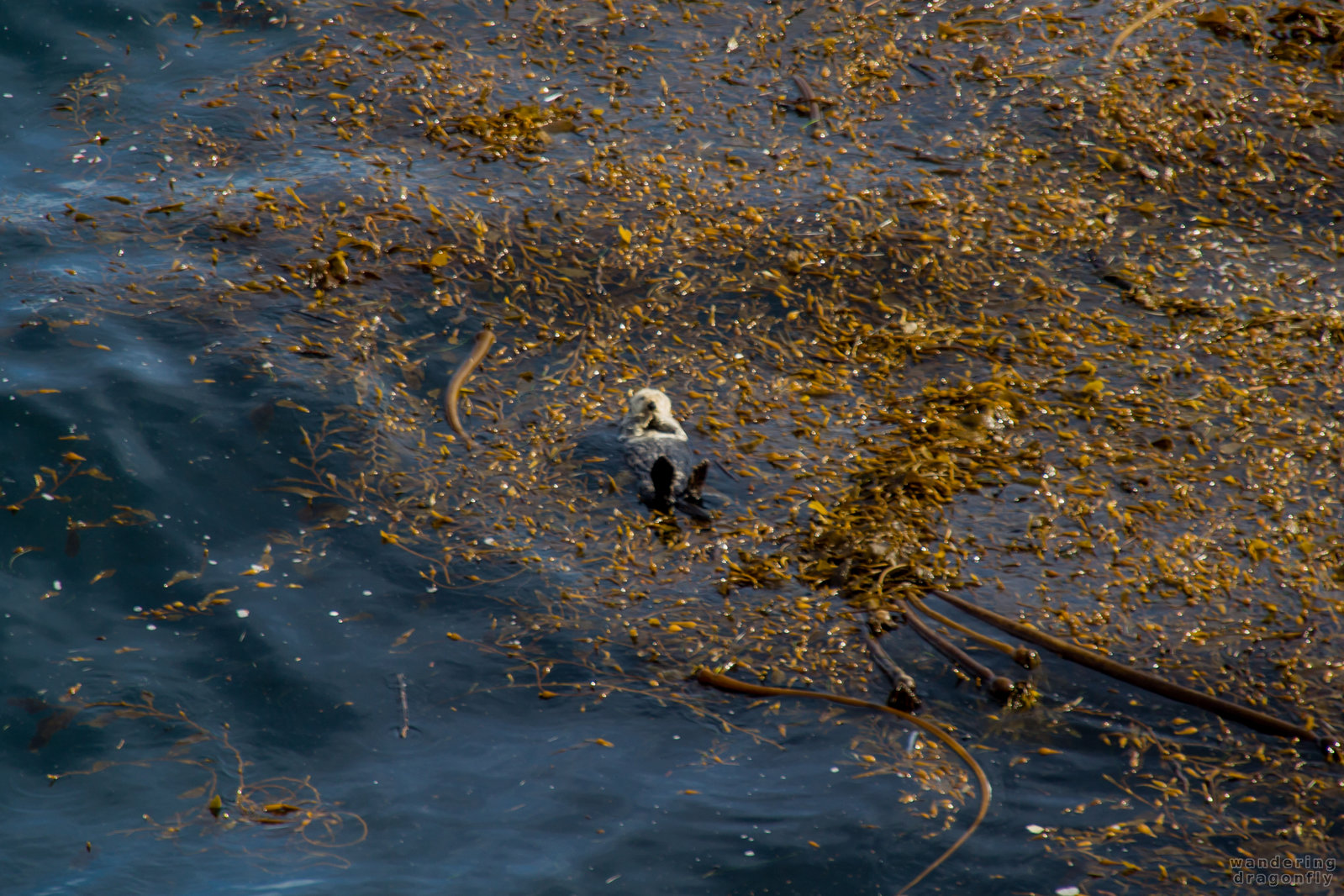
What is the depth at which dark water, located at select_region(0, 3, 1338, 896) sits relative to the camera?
3.14 meters

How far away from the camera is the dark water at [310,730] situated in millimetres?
3139

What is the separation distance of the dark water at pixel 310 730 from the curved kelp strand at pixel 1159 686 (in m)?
0.11

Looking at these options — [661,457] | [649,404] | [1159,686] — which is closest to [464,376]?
[649,404]

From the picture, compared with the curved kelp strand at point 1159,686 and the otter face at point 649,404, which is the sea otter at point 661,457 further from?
the curved kelp strand at point 1159,686

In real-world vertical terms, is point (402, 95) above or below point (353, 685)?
above

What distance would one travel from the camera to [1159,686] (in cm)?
381

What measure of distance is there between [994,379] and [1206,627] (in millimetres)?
1683

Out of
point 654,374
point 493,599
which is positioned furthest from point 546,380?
point 493,599

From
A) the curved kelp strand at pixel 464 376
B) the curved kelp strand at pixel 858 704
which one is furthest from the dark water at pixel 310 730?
the curved kelp strand at pixel 464 376

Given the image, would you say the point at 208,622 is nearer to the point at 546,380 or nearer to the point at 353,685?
the point at 353,685

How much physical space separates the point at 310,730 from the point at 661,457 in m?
1.84

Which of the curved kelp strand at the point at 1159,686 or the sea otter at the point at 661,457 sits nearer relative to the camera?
the curved kelp strand at the point at 1159,686

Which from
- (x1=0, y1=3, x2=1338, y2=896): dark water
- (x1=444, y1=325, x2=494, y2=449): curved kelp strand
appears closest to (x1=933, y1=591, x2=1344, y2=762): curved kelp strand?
(x1=0, y1=3, x2=1338, y2=896): dark water

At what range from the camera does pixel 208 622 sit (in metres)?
3.78
